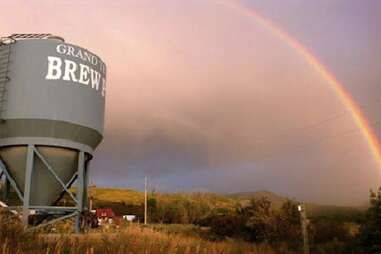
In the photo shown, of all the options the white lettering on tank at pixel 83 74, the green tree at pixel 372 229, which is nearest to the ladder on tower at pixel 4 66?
the white lettering on tank at pixel 83 74

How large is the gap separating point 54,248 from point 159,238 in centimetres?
257

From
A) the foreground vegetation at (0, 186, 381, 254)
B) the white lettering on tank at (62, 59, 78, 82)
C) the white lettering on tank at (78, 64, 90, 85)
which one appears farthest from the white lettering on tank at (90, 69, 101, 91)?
the foreground vegetation at (0, 186, 381, 254)

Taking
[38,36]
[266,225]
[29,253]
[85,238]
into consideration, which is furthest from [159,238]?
[266,225]

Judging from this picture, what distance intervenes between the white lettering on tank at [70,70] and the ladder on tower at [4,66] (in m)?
2.38

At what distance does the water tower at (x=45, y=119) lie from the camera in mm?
18812

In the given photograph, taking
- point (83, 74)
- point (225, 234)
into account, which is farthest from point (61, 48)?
point (225, 234)

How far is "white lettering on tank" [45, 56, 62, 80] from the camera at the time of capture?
63.1ft

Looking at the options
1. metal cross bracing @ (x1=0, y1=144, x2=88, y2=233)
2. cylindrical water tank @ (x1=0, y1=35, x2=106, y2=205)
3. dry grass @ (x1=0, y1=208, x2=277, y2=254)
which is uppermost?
cylindrical water tank @ (x1=0, y1=35, x2=106, y2=205)

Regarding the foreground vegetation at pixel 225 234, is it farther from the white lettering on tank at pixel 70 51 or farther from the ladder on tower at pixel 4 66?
the white lettering on tank at pixel 70 51

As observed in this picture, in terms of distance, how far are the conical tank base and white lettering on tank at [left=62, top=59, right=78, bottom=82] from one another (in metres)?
2.97

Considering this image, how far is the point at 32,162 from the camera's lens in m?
18.7

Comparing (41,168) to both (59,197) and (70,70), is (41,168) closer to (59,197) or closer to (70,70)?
(59,197)

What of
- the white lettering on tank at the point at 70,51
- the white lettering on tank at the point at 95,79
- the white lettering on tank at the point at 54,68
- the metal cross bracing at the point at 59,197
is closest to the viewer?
the metal cross bracing at the point at 59,197

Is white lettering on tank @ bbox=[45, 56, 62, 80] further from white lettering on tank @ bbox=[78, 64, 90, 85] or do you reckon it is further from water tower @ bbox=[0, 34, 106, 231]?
white lettering on tank @ bbox=[78, 64, 90, 85]
